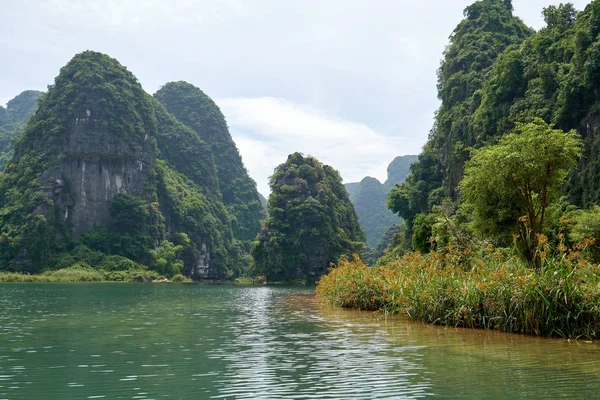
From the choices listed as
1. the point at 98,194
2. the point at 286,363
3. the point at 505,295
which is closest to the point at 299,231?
the point at 98,194

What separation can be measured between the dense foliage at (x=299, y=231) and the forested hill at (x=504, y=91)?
25096 mm

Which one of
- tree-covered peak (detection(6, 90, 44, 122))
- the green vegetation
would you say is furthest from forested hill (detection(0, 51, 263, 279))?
tree-covered peak (detection(6, 90, 44, 122))

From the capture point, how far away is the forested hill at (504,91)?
137 feet

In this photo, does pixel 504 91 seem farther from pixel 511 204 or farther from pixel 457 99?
pixel 511 204

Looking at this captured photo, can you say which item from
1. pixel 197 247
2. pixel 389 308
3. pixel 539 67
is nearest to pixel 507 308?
pixel 389 308

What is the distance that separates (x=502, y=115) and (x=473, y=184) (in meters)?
31.8

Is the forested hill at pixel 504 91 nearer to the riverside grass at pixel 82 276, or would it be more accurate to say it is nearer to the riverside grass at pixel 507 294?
the riverside grass at pixel 507 294

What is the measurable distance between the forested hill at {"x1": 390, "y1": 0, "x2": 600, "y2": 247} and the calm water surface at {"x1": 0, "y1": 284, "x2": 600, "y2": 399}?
2629 centimetres

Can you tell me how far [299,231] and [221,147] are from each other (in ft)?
255

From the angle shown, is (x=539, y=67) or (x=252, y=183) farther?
(x=252, y=183)

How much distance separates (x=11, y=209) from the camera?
91375 mm

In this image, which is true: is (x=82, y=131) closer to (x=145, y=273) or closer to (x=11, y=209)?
(x=11, y=209)

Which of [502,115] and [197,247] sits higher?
[502,115]

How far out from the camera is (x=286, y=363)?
11.9 m
